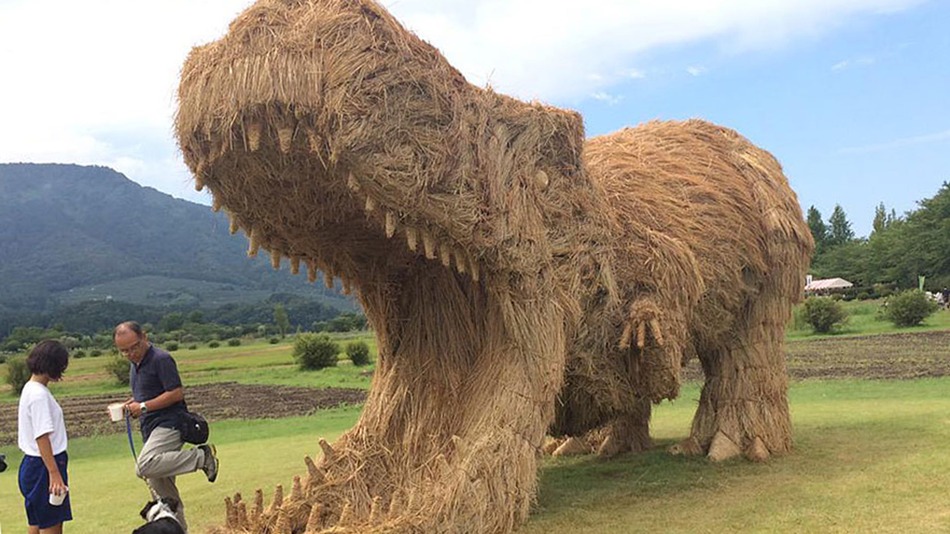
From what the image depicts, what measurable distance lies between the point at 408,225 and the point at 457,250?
0.38m

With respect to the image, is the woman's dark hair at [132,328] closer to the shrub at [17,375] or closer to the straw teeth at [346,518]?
the straw teeth at [346,518]

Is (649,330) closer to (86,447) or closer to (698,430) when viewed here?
(698,430)

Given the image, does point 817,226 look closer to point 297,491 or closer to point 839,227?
point 839,227

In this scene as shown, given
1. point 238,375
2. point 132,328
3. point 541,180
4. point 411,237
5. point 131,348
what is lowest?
point 238,375

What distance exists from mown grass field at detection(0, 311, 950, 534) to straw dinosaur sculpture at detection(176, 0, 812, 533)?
0.55 m

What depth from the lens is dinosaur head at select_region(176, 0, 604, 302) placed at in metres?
4.01

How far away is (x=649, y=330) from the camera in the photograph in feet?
18.6

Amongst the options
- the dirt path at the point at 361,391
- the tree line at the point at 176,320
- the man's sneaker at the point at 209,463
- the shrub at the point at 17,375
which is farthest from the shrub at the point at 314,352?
the tree line at the point at 176,320

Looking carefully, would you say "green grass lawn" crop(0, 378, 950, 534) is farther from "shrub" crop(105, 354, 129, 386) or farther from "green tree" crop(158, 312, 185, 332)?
"green tree" crop(158, 312, 185, 332)

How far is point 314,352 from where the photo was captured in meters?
26.0

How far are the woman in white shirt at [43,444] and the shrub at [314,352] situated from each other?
21.4m

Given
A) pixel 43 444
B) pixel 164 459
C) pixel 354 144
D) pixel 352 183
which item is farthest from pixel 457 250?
pixel 43 444

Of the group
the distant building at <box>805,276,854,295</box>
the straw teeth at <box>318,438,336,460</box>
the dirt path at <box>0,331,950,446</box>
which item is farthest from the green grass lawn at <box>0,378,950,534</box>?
the distant building at <box>805,276,854,295</box>

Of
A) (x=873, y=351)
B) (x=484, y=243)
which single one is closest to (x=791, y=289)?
(x=484, y=243)
